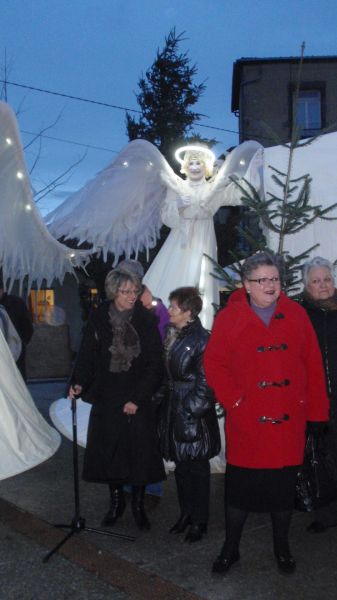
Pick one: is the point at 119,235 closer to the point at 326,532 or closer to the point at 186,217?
the point at 186,217

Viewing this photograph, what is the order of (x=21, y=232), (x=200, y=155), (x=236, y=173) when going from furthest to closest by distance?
1. (x=200, y=155)
2. (x=236, y=173)
3. (x=21, y=232)

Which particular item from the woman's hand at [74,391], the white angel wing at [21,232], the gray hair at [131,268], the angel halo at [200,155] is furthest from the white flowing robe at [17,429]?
the angel halo at [200,155]

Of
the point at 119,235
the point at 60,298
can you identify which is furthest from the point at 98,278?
the point at 119,235

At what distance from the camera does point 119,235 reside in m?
6.47

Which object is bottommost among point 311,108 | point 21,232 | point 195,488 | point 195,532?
point 195,532

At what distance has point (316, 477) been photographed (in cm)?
398

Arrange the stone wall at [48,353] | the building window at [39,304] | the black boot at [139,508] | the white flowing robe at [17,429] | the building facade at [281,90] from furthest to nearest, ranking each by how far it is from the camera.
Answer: the building facade at [281,90] < the building window at [39,304] < the stone wall at [48,353] < the white flowing robe at [17,429] < the black boot at [139,508]

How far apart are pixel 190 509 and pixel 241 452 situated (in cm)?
96

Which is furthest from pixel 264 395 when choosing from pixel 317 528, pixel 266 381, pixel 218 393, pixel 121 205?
pixel 121 205

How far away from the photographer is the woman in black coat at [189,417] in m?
4.13

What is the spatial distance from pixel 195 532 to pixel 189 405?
825mm

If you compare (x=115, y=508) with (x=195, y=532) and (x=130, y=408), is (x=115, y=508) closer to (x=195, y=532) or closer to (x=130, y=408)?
(x=195, y=532)

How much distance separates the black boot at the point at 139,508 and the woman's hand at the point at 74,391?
77 cm

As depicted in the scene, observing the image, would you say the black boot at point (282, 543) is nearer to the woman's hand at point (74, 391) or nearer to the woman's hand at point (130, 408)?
the woman's hand at point (130, 408)
